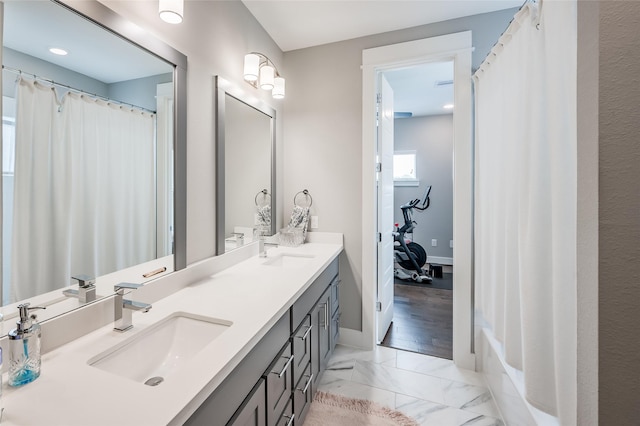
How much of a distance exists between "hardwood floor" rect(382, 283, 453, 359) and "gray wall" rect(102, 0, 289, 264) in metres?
1.85

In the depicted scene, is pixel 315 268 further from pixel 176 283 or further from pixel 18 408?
pixel 18 408

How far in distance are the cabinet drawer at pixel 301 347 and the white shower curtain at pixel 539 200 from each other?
0.96m

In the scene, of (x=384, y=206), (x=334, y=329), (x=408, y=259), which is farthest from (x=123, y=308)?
(x=408, y=259)

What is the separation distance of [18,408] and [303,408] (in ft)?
3.79

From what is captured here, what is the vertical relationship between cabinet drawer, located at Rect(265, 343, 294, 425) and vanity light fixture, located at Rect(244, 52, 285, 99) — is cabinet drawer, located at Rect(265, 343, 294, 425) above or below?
below

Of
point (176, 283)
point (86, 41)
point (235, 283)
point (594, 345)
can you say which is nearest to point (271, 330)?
point (235, 283)

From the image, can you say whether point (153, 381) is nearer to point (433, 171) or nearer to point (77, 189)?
point (77, 189)

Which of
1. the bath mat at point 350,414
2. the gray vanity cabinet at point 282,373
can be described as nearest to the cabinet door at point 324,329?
the gray vanity cabinet at point 282,373

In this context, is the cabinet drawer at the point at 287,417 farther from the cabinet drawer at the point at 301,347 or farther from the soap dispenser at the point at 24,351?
the soap dispenser at the point at 24,351

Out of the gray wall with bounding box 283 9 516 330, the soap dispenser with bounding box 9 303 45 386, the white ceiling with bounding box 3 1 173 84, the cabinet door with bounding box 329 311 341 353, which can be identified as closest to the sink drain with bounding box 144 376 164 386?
the soap dispenser with bounding box 9 303 45 386

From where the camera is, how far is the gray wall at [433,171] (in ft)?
15.8

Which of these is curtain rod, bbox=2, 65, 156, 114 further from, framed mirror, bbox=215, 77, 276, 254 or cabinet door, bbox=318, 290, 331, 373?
cabinet door, bbox=318, 290, 331, 373

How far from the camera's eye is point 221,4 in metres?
1.60

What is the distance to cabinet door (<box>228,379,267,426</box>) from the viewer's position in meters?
0.81
